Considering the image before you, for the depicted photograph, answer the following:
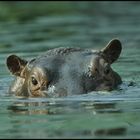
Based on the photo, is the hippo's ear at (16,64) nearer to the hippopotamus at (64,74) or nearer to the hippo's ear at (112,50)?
the hippopotamus at (64,74)

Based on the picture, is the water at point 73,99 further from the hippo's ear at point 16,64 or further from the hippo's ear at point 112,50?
the hippo's ear at point 112,50

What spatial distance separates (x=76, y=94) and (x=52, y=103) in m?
0.33

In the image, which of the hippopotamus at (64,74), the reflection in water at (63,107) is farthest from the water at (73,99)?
the hippopotamus at (64,74)

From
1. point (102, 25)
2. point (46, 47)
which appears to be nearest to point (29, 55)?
point (46, 47)

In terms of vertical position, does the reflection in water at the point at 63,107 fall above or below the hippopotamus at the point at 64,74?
below

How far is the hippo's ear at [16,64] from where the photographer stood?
10930 mm

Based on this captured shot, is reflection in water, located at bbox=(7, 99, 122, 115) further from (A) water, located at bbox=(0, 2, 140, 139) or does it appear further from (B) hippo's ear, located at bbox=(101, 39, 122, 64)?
(B) hippo's ear, located at bbox=(101, 39, 122, 64)

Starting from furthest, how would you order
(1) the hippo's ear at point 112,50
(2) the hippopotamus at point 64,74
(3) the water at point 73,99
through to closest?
(1) the hippo's ear at point 112,50 → (2) the hippopotamus at point 64,74 → (3) the water at point 73,99

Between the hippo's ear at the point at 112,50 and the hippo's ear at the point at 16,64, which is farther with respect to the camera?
the hippo's ear at the point at 112,50

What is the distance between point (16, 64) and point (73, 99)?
1997 millimetres

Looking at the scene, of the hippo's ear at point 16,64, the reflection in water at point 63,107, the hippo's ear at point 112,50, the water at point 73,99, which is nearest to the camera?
the water at point 73,99

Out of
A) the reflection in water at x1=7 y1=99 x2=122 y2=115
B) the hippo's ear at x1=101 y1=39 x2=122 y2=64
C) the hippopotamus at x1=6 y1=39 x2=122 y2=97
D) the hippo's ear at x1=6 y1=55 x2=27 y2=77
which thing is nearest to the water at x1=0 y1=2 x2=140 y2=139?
the reflection in water at x1=7 y1=99 x2=122 y2=115

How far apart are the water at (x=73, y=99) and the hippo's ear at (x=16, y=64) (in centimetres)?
41

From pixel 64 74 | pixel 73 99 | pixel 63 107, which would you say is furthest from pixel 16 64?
pixel 63 107
